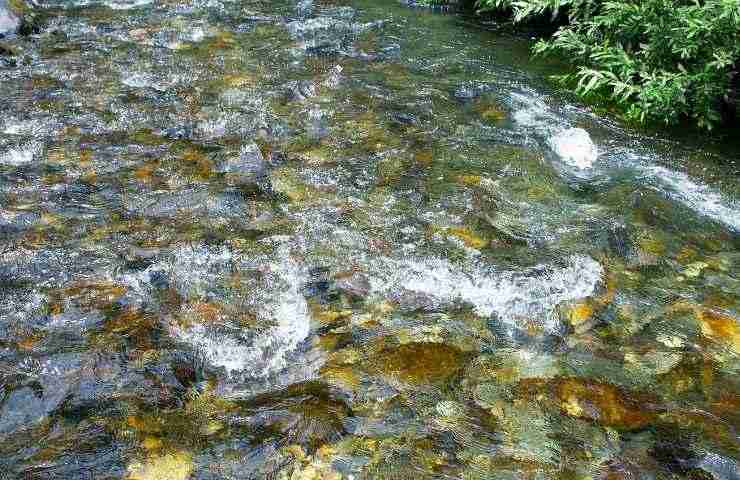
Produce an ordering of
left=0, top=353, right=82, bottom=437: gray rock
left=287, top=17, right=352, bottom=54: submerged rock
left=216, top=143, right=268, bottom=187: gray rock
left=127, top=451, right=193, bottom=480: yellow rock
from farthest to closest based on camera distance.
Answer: left=287, top=17, right=352, bottom=54: submerged rock, left=216, top=143, right=268, bottom=187: gray rock, left=0, top=353, right=82, bottom=437: gray rock, left=127, top=451, right=193, bottom=480: yellow rock

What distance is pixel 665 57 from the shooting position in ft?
22.4

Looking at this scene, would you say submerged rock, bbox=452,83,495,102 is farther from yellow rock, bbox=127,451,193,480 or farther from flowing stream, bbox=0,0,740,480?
yellow rock, bbox=127,451,193,480

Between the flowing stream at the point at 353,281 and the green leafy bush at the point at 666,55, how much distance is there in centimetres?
44

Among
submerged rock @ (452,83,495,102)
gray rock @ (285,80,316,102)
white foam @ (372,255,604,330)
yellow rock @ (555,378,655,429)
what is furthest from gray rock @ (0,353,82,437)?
submerged rock @ (452,83,495,102)

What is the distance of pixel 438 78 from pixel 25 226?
17.5 feet

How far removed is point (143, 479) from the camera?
291 cm

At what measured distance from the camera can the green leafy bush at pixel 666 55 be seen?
6074mm

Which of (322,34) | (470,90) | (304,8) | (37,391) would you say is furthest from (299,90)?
(37,391)

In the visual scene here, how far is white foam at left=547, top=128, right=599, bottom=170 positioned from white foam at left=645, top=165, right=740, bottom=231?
0.59 m

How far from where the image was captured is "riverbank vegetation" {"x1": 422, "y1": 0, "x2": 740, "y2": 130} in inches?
240

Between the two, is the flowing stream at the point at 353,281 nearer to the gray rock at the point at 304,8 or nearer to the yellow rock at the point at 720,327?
the yellow rock at the point at 720,327

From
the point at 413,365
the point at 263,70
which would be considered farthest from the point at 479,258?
the point at 263,70

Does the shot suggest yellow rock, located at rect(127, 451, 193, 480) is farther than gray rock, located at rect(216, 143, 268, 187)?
No

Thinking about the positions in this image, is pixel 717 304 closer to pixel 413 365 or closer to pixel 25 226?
pixel 413 365
